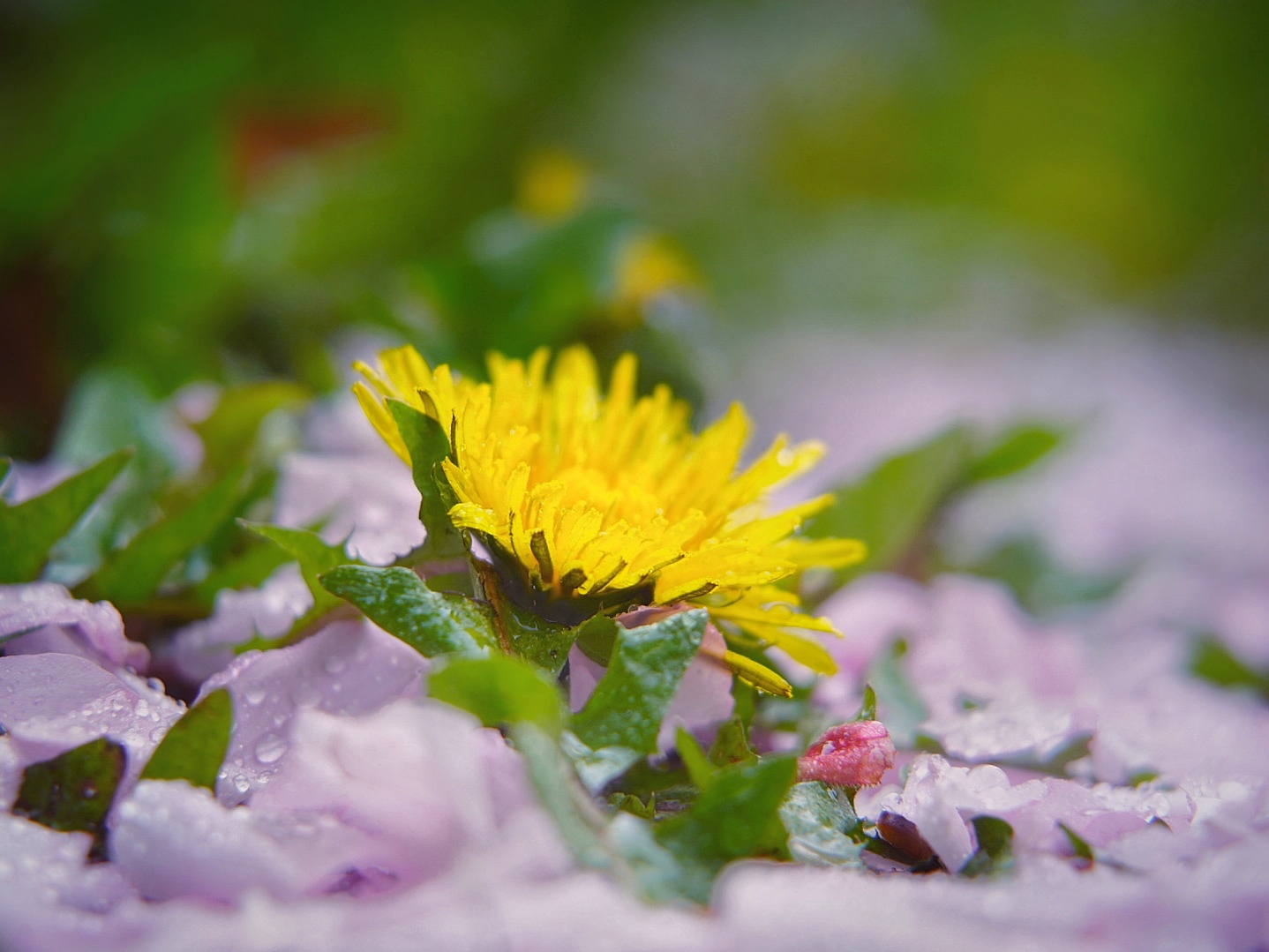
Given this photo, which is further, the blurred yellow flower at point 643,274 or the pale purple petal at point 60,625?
the blurred yellow flower at point 643,274

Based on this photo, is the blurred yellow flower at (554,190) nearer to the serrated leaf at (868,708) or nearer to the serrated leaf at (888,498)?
the serrated leaf at (888,498)

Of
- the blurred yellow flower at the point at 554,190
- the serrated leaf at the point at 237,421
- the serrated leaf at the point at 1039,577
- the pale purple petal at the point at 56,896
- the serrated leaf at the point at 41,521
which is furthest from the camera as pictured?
the blurred yellow flower at the point at 554,190

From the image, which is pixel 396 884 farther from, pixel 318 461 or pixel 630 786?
pixel 318 461

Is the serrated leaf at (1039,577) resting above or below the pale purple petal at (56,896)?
above

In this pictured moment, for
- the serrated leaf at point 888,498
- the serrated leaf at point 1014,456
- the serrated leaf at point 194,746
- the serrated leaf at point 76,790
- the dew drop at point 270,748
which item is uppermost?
the serrated leaf at point 1014,456

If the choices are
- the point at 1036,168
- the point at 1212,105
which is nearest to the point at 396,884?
the point at 1036,168

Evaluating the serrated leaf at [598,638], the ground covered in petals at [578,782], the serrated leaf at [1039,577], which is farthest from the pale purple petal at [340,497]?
the serrated leaf at [1039,577]

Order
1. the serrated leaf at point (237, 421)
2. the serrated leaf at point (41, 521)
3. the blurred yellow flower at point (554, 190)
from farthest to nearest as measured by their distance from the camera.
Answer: the blurred yellow flower at point (554, 190)
the serrated leaf at point (237, 421)
the serrated leaf at point (41, 521)
